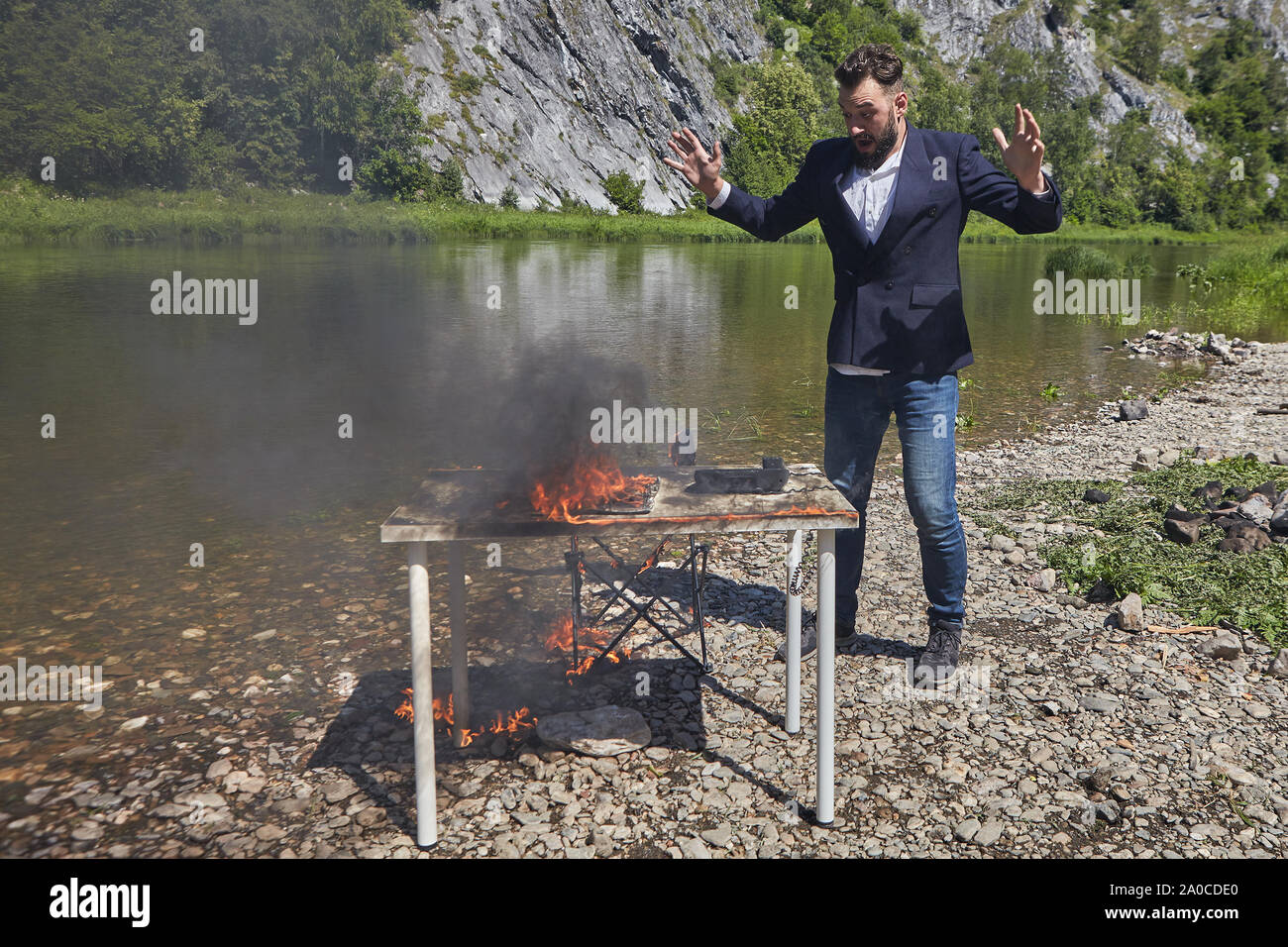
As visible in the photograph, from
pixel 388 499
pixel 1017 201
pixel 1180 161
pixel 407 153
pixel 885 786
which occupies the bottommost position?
pixel 885 786

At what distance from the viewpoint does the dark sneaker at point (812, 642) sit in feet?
17.8

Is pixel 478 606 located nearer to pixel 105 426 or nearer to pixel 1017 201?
pixel 1017 201

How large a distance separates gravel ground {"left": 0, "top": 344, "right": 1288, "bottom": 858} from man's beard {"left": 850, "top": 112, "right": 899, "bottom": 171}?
2909 mm

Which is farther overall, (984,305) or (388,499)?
(984,305)

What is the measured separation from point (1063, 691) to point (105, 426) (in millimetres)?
11344

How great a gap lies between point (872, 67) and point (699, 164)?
3.19 feet

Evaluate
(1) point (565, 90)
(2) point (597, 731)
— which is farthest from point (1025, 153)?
(1) point (565, 90)

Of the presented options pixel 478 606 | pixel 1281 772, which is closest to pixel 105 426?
pixel 478 606

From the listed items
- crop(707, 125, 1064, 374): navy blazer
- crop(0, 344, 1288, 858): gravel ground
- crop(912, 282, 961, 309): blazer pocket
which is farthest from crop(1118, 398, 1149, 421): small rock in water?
crop(912, 282, 961, 309): blazer pocket

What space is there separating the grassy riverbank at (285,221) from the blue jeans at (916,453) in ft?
154

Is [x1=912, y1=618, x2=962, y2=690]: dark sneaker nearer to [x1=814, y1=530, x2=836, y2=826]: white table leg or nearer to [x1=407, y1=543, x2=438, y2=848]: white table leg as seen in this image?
[x1=814, y1=530, x2=836, y2=826]: white table leg

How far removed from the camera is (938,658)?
16.7 ft

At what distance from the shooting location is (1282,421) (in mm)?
11695

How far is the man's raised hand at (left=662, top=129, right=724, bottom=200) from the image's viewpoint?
15.1 ft
